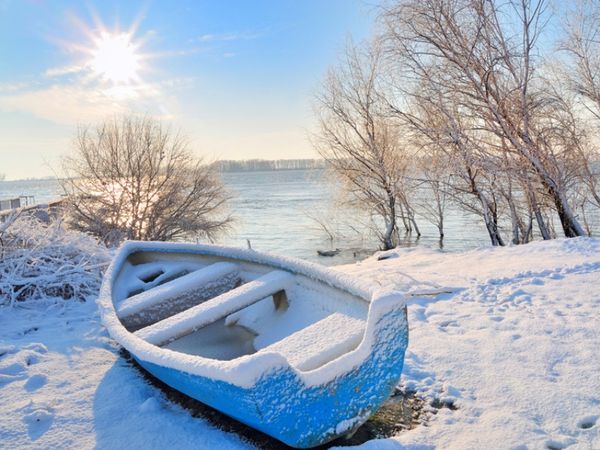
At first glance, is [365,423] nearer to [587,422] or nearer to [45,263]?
[587,422]

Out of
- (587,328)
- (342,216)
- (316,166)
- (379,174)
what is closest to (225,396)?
(587,328)

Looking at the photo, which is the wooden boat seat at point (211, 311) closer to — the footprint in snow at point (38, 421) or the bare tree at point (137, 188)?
the footprint in snow at point (38, 421)

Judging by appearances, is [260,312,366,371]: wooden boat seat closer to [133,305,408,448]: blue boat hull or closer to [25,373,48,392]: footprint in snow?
[133,305,408,448]: blue boat hull

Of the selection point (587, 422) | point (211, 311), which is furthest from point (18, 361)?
point (587, 422)

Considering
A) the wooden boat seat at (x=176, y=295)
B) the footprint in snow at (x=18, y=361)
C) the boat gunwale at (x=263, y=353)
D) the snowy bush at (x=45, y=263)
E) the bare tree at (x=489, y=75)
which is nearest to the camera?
the boat gunwale at (x=263, y=353)

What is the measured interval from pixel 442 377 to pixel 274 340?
4.23 ft

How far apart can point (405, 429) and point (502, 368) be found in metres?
1.07

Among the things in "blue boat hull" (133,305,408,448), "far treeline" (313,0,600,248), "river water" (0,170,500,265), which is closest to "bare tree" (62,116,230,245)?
"river water" (0,170,500,265)

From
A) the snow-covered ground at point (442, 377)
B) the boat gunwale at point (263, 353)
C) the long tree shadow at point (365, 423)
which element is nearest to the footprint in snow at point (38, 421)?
the snow-covered ground at point (442, 377)

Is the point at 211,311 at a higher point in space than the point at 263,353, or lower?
lower

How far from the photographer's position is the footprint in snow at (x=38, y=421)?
244 cm

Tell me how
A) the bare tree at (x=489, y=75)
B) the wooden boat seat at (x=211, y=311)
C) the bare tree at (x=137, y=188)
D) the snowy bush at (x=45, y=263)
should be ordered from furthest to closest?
the bare tree at (x=137, y=188) → the bare tree at (x=489, y=75) → the snowy bush at (x=45, y=263) → the wooden boat seat at (x=211, y=311)

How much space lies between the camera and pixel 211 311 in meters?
3.16

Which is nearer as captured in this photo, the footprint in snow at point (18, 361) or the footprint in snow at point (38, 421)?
the footprint in snow at point (38, 421)
